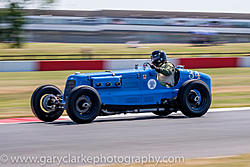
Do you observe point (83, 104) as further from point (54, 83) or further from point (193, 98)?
point (54, 83)

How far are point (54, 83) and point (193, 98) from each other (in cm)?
908

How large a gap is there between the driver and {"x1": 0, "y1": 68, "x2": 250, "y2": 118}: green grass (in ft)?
9.75

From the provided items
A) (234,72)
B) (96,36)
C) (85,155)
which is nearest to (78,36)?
(96,36)

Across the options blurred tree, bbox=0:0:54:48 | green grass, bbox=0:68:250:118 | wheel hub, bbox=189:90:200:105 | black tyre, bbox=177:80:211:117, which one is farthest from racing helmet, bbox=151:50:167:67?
blurred tree, bbox=0:0:54:48

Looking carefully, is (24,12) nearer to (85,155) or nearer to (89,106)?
(89,106)

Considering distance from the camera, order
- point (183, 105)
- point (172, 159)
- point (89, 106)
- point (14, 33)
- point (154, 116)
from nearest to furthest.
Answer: point (172, 159)
point (89, 106)
point (183, 105)
point (154, 116)
point (14, 33)

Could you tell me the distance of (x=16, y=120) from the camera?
9.63 m

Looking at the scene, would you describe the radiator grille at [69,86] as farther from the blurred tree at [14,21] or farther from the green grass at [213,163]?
the blurred tree at [14,21]

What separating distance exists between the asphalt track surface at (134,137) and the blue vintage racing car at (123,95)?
0.22 meters

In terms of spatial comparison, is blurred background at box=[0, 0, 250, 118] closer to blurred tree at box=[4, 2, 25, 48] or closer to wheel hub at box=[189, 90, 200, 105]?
blurred tree at box=[4, 2, 25, 48]

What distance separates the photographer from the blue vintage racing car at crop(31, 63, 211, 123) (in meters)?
8.55

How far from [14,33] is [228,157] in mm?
31774

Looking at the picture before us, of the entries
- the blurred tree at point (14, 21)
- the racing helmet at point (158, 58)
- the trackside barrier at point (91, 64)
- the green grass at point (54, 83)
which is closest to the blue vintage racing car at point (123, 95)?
the racing helmet at point (158, 58)

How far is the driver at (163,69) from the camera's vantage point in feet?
30.5
